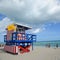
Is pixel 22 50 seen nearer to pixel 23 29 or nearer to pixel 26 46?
pixel 26 46

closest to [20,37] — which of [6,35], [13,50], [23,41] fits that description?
[23,41]

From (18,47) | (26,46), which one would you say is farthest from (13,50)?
(26,46)

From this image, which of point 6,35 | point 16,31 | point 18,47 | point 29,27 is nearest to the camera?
point 18,47

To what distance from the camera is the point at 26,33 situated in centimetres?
1819

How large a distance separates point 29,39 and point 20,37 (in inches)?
55.7

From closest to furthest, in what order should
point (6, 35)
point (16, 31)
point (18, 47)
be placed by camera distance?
point (18, 47) → point (16, 31) → point (6, 35)

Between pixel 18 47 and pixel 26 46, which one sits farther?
pixel 26 46

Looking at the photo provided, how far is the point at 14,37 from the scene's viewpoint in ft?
56.1

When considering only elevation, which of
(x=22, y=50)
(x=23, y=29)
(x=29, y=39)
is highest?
(x=23, y=29)

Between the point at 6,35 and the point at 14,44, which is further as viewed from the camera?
the point at 6,35

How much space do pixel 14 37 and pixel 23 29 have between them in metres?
Answer: 2.14

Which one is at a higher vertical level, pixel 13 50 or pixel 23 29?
pixel 23 29

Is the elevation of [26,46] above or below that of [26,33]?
below

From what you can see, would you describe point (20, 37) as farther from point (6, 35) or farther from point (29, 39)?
point (6, 35)
